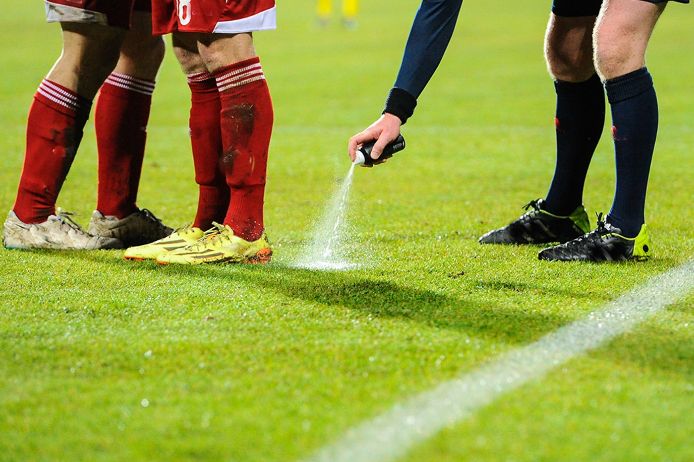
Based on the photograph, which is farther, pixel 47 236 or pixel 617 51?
pixel 47 236

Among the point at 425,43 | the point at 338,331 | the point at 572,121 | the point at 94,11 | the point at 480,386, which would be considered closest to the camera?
the point at 480,386

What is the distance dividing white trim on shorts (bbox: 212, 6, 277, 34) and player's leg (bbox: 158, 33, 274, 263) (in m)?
0.04

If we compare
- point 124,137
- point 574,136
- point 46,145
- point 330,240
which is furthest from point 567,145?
point 46,145

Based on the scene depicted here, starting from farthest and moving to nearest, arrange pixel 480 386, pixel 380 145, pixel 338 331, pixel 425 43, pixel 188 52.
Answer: pixel 188 52, pixel 425 43, pixel 380 145, pixel 338 331, pixel 480 386

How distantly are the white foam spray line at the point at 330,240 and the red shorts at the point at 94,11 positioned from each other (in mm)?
1170

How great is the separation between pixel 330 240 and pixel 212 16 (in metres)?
1.28

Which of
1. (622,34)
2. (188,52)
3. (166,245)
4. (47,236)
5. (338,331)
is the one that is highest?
(622,34)

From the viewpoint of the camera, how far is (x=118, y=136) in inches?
199

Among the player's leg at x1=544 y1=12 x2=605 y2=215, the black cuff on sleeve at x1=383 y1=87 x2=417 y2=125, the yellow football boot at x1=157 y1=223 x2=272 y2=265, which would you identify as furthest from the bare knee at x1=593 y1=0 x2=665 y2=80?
the yellow football boot at x1=157 y1=223 x2=272 y2=265

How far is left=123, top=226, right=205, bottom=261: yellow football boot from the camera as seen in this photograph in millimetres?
4520

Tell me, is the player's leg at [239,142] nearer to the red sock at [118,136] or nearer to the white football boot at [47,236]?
the white football boot at [47,236]

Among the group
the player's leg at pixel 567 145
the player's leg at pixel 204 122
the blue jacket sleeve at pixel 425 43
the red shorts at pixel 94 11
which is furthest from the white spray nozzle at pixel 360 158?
the red shorts at pixel 94 11

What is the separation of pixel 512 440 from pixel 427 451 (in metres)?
0.19

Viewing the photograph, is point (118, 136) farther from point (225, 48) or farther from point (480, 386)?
point (480, 386)
